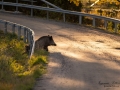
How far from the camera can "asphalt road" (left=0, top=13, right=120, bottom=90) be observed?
10.2 meters

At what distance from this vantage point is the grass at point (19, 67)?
9797 millimetres

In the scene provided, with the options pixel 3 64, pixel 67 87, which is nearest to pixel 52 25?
pixel 3 64

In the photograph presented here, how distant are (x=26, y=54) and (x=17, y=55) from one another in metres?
0.40

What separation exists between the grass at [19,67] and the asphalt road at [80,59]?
0.86 feet

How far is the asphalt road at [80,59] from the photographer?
402 inches

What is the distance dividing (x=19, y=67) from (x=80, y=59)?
8.28ft

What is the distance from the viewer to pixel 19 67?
501 inches

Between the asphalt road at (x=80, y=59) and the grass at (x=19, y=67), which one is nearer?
the grass at (x=19, y=67)

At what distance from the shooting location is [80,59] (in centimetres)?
1422

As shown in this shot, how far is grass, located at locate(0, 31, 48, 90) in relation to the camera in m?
9.80

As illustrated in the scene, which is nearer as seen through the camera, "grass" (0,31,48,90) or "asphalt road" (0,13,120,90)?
"grass" (0,31,48,90)

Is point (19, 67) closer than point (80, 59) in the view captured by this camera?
Yes

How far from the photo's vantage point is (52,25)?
24328mm

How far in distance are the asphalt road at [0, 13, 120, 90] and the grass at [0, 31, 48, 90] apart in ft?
0.86
